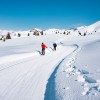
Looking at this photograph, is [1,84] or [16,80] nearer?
[1,84]

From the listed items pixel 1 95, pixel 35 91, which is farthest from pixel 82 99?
pixel 1 95

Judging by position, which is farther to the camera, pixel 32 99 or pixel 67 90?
pixel 67 90

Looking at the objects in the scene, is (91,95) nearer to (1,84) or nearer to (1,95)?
(1,95)

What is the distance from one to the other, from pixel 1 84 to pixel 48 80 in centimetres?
243

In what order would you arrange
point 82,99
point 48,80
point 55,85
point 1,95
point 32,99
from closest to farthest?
1. point 82,99
2. point 32,99
3. point 1,95
4. point 55,85
5. point 48,80

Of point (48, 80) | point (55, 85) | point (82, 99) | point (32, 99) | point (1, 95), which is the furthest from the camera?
point (48, 80)

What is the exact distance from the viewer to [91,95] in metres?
7.87

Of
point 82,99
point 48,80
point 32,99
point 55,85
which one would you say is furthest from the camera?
point 48,80

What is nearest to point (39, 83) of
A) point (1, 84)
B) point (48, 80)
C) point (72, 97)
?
point (48, 80)

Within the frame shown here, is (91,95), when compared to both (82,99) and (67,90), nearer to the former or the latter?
(82,99)

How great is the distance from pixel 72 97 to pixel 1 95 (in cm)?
295

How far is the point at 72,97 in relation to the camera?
8.10 metres

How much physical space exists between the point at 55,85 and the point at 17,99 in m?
2.31

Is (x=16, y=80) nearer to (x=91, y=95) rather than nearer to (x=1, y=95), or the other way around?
(x=1, y=95)
